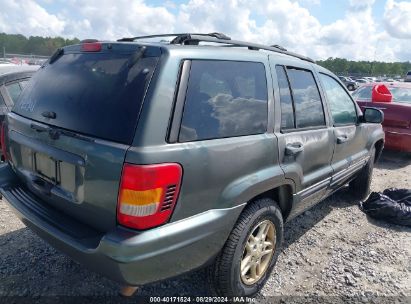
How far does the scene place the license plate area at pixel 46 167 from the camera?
2283 mm

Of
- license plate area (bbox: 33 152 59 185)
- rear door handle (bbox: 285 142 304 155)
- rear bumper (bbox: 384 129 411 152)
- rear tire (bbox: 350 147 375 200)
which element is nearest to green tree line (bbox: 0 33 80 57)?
rear bumper (bbox: 384 129 411 152)

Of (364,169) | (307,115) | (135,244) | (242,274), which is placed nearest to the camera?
(135,244)

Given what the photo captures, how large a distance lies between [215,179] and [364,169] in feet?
11.2

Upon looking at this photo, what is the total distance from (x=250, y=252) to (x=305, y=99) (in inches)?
56.8

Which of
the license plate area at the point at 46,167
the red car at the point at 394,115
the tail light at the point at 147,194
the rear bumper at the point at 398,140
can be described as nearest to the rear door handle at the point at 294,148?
the tail light at the point at 147,194

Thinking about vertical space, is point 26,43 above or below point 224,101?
above

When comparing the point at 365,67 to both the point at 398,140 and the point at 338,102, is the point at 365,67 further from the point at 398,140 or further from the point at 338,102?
the point at 338,102

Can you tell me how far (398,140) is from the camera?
22.2 ft

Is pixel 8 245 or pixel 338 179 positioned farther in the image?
pixel 338 179

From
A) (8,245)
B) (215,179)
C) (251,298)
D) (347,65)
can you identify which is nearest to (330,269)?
(251,298)

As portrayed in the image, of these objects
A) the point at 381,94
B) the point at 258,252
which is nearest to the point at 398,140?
the point at 381,94

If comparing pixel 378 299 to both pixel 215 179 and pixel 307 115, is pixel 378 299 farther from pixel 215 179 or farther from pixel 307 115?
pixel 215 179

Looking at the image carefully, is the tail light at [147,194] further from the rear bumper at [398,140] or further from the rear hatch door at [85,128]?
the rear bumper at [398,140]

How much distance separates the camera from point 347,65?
9419cm
